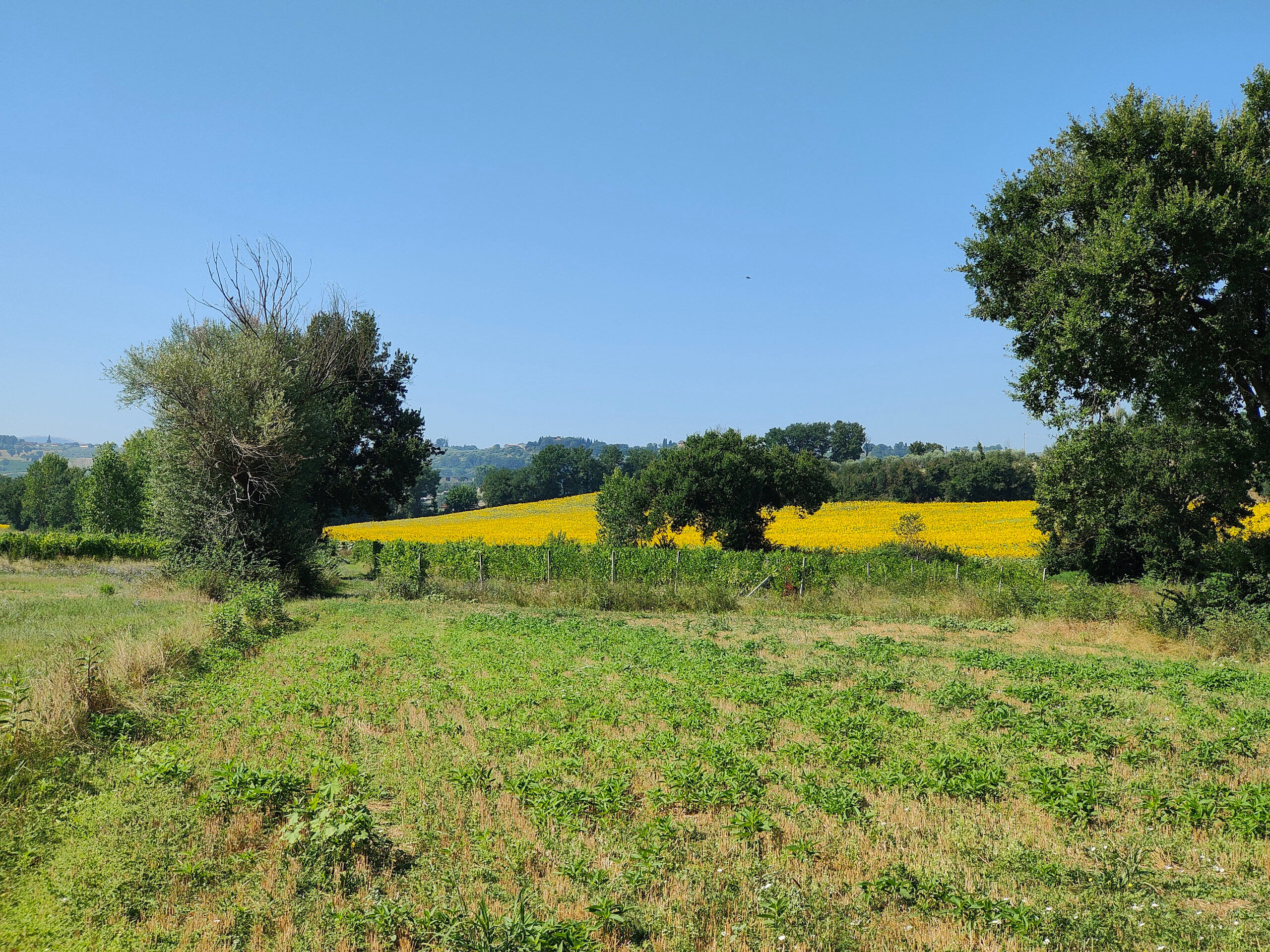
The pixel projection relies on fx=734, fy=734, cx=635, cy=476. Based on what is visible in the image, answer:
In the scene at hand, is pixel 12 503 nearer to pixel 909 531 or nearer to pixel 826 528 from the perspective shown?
pixel 826 528

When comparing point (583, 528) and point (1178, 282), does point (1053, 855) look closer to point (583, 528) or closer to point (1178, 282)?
point (1178, 282)

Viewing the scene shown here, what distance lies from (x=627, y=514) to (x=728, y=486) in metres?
5.93

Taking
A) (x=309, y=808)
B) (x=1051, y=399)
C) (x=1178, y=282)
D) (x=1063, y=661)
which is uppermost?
(x=1178, y=282)

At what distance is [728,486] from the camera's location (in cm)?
4062

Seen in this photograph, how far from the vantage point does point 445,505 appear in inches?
4195

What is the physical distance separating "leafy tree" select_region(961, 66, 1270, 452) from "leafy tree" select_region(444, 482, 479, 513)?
3631 inches

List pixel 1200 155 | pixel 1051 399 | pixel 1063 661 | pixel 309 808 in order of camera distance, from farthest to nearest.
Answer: pixel 1051 399, pixel 1200 155, pixel 1063 661, pixel 309 808


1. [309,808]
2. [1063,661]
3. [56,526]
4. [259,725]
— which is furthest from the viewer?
[56,526]

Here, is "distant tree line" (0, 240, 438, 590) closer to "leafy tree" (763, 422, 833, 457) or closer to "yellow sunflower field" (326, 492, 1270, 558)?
"yellow sunflower field" (326, 492, 1270, 558)

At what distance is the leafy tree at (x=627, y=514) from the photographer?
41656 mm

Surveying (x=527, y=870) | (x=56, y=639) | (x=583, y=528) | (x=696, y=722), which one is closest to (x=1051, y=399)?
(x=696, y=722)

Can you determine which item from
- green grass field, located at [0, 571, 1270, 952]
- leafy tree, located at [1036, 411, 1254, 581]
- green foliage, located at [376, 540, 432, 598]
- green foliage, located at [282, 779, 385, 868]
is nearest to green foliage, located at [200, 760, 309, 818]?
green grass field, located at [0, 571, 1270, 952]

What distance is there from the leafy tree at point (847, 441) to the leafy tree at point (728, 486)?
89183 mm

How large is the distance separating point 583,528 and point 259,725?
164 ft
